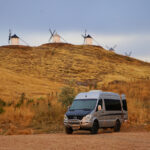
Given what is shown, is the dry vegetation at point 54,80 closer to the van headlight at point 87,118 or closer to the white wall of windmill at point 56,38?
the van headlight at point 87,118

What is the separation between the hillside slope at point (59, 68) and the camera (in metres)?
50.2

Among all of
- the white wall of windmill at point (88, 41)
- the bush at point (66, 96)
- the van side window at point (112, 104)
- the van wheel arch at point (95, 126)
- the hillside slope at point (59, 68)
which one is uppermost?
the white wall of windmill at point (88, 41)

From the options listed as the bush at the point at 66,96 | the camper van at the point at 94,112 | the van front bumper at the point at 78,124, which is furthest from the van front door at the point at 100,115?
the bush at the point at 66,96

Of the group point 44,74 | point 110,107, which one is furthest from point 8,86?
point 110,107

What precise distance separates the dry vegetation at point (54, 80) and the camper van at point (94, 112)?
7.65ft

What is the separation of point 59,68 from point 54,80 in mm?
10613

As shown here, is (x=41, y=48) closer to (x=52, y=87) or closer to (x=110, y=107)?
(x=52, y=87)

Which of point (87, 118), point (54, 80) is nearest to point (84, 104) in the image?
point (87, 118)

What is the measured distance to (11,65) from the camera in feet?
218

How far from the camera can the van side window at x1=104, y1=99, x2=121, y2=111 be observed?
20725 mm

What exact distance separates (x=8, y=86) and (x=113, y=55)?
41382 millimetres

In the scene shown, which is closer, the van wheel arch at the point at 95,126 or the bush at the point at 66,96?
the van wheel arch at the point at 95,126

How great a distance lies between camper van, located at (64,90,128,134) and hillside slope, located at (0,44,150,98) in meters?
21.5

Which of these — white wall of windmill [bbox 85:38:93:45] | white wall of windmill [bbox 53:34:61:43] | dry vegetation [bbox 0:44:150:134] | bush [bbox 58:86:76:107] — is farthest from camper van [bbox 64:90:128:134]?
white wall of windmill [bbox 85:38:93:45]
